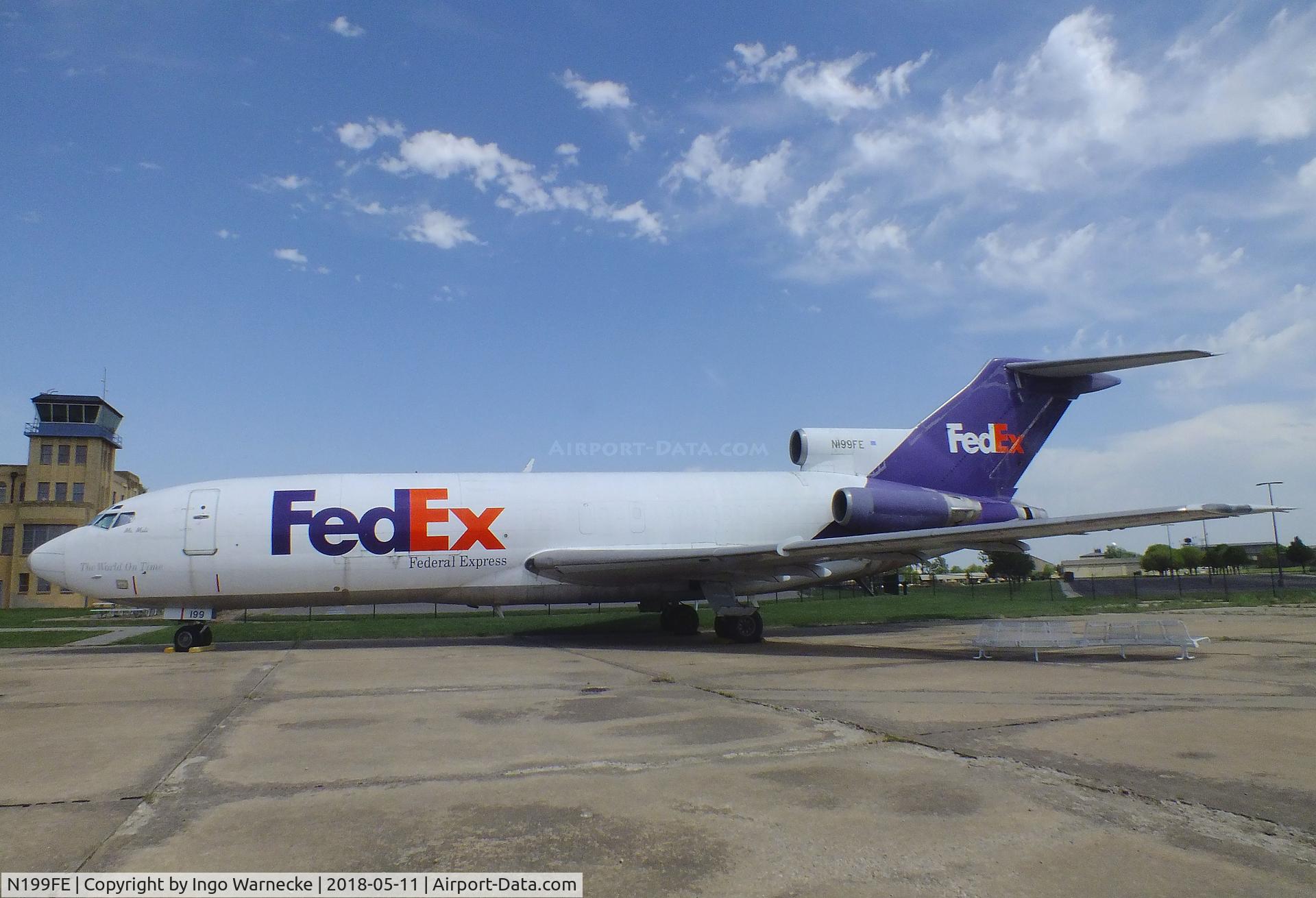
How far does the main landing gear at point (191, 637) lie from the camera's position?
16.2m

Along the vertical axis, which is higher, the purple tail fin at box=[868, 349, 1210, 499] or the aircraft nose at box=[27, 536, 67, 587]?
the purple tail fin at box=[868, 349, 1210, 499]

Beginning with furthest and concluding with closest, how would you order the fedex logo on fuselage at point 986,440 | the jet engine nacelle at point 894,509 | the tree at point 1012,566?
the tree at point 1012,566, the fedex logo on fuselage at point 986,440, the jet engine nacelle at point 894,509

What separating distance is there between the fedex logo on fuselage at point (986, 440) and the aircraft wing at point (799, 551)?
417 cm

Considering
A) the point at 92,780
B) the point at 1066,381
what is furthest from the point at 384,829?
the point at 1066,381

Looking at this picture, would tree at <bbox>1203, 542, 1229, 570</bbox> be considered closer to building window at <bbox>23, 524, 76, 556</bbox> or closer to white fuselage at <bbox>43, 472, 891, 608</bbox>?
white fuselage at <bbox>43, 472, 891, 608</bbox>

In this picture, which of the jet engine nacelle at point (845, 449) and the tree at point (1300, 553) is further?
the tree at point (1300, 553)

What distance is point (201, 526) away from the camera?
52.3ft

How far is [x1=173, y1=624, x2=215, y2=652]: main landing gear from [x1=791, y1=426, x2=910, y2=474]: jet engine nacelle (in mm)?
13809

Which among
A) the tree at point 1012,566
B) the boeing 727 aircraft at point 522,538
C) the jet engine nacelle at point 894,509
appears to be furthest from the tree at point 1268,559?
the boeing 727 aircraft at point 522,538

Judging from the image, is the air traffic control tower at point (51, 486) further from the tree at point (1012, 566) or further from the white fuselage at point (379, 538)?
the tree at point (1012, 566)

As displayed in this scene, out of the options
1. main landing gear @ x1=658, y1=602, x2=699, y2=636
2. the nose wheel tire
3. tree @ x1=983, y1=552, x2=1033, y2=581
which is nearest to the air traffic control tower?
main landing gear @ x1=658, y1=602, x2=699, y2=636

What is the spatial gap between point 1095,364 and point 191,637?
66.4 feet

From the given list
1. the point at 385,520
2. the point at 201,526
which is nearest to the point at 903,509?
the point at 385,520

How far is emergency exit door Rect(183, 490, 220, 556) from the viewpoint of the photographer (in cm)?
1581
